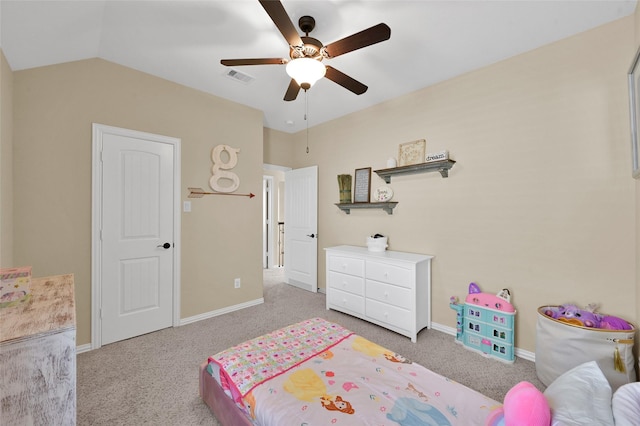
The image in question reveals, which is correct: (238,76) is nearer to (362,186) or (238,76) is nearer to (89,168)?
(89,168)

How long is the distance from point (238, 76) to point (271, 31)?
888 millimetres

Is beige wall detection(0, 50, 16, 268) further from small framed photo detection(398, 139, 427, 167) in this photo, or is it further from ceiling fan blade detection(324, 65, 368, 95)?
small framed photo detection(398, 139, 427, 167)

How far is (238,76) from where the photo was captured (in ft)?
9.38

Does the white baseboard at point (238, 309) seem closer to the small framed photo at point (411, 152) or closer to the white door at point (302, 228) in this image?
the white door at point (302, 228)

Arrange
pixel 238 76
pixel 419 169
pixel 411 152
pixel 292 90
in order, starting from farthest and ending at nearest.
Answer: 1. pixel 411 152
2. pixel 419 169
3. pixel 238 76
4. pixel 292 90

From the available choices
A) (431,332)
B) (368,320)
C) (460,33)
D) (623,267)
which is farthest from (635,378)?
(460,33)

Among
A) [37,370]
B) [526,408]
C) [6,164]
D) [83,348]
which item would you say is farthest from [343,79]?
[83,348]

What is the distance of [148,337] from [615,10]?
4796 millimetres

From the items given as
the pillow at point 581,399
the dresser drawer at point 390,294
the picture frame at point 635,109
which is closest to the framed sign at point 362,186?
the dresser drawer at point 390,294

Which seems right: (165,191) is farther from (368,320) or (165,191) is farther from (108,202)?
(368,320)

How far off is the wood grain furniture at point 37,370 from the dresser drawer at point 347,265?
2567mm

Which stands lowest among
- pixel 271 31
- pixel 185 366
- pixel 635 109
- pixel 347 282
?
pixel 185 366

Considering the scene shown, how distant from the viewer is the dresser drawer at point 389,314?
276cm

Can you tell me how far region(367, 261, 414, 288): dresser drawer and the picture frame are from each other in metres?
1.77
